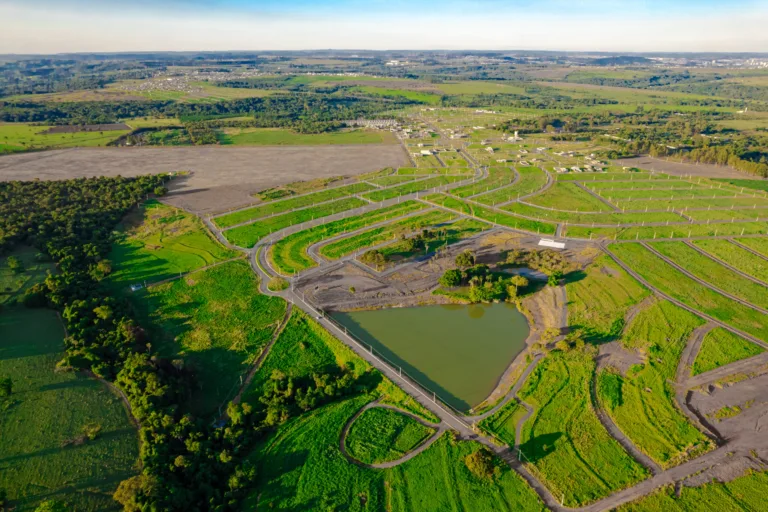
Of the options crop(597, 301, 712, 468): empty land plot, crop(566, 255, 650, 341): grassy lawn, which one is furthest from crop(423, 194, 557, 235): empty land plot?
crop(597, 301, 712, 468): empty land plot

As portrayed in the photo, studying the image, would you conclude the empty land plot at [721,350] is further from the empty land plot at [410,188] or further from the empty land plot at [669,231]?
the empty land plot at [410,188]

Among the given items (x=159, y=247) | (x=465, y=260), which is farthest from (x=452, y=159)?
(x=159, y=247)

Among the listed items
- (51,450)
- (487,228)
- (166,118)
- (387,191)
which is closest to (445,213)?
(487,228)

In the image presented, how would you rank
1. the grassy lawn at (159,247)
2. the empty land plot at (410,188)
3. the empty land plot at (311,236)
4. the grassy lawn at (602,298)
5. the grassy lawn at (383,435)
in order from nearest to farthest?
the grassy lawn at (383,435) → the grassy lawn at (602,298) → the grassy lawn at (159,247) → the empty land plot at (311,236) → the empty land plot at (410,188)

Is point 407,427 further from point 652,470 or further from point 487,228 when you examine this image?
point 487,228

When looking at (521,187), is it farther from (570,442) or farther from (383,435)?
(383,435)

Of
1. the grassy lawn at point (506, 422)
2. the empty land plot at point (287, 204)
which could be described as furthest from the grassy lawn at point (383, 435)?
the empty land plot at point (287, 204)
